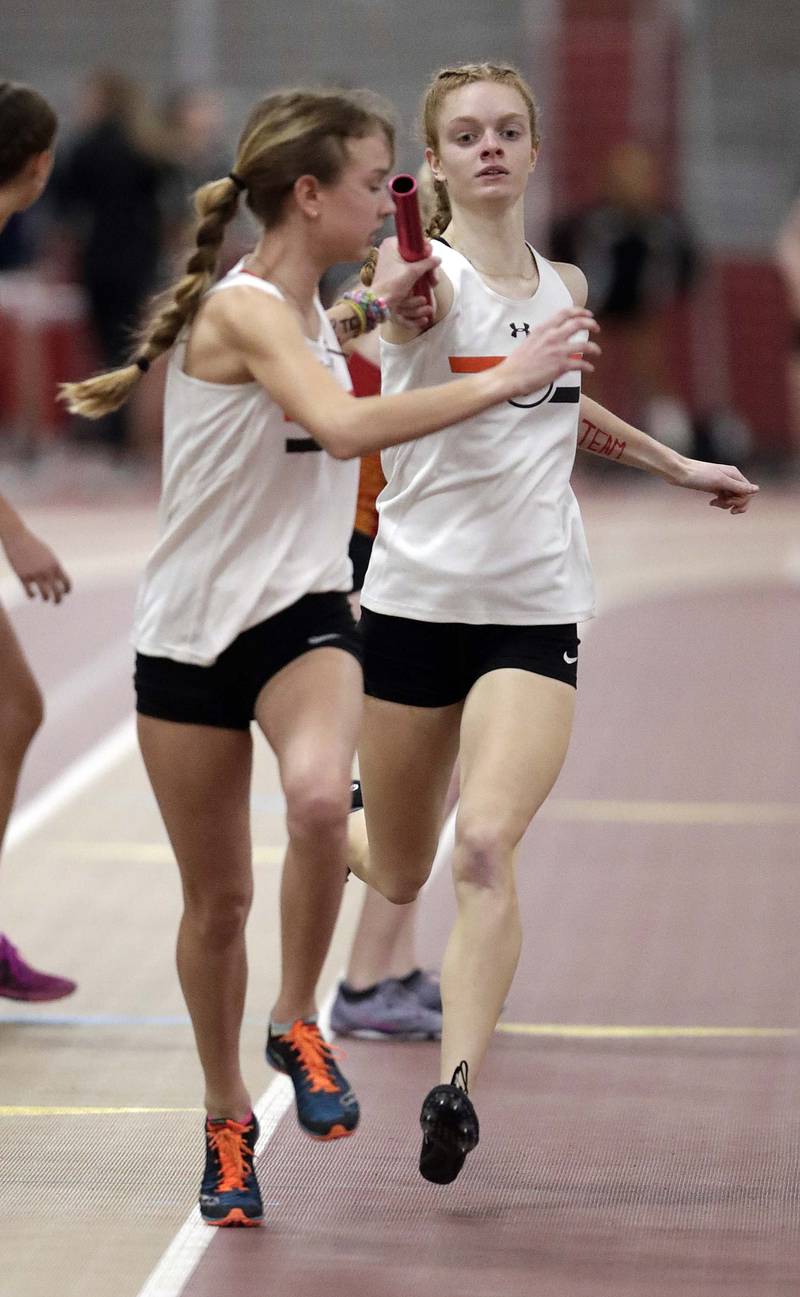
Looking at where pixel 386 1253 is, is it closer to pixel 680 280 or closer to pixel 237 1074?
pixel 237 1074

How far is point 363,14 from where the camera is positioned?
21047mm

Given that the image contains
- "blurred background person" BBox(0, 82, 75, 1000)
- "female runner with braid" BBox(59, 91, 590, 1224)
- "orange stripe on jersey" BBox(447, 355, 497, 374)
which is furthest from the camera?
"blurred background person" BBox(0, 82, 75, 1000)

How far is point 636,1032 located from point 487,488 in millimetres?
1886

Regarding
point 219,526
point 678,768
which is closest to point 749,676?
point 678,768

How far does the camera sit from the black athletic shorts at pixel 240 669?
4379 millimetres

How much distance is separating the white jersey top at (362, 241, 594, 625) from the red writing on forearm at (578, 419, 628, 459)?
24 cm

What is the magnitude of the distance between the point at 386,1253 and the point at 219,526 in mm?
1437

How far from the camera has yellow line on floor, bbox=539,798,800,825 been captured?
27.5 ft

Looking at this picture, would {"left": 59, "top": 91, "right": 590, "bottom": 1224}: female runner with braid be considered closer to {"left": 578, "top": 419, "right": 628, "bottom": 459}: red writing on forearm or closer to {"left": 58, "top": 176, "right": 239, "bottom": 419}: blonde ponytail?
{"left": 58, "top": 176, "right": 239, "bottom": 419}: blonde ponytail

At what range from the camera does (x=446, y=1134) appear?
4.37 m

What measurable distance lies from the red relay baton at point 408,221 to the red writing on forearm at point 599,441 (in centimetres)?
67

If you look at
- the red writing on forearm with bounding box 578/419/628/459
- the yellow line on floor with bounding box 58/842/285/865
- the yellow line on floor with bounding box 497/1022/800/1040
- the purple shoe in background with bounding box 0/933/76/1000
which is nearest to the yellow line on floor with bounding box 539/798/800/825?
the yellow line on floor with bounding box 58/842/285/865

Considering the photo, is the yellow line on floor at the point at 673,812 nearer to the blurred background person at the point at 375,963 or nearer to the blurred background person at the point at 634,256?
the blurred background person at the point at 375,963

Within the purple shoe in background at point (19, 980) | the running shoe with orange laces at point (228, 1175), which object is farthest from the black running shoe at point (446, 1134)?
the purple shoe in background at point (19, 980)
